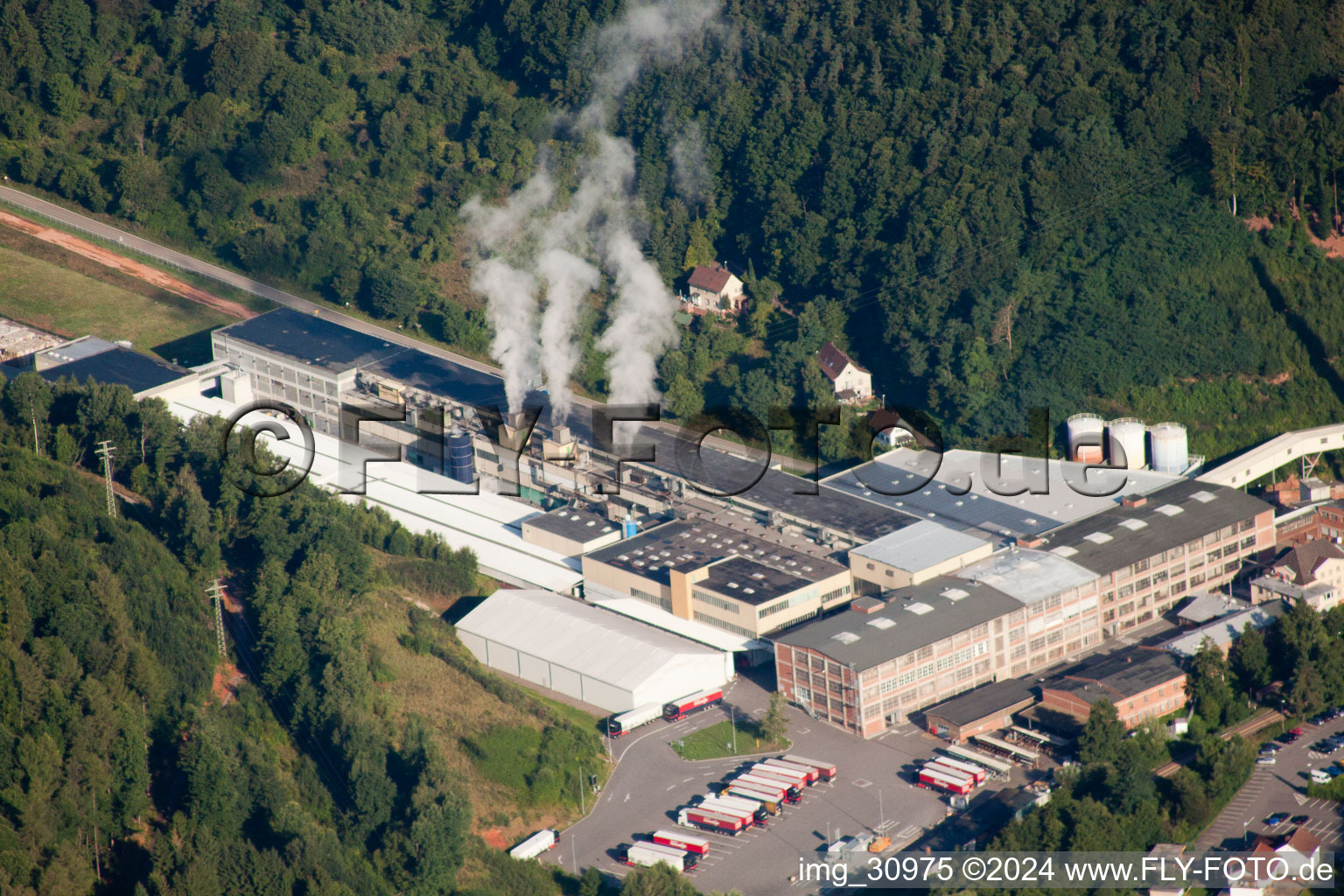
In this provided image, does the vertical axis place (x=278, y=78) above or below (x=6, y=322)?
above

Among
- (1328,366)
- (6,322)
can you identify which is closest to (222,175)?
(6,322)

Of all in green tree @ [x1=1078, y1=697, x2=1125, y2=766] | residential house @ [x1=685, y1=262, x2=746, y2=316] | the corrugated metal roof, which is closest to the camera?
green tree @ [x1=1078, y1=697, x2=1125, y2=766]

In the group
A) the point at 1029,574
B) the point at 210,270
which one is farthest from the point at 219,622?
the point at 210,270

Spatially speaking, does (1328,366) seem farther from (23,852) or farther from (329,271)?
(23,852)

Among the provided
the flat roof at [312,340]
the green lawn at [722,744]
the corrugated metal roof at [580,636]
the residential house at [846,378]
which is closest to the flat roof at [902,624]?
the green lawn at [722,744]

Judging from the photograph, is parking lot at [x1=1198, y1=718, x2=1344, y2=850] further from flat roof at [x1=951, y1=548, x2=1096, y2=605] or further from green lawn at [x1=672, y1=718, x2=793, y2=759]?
green lawn at [x1=672, y1=718, x2=793, y2=759]

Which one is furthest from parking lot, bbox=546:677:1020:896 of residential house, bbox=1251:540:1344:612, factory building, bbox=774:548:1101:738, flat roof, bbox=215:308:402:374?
flat roof, bbox=215:308:402:374
